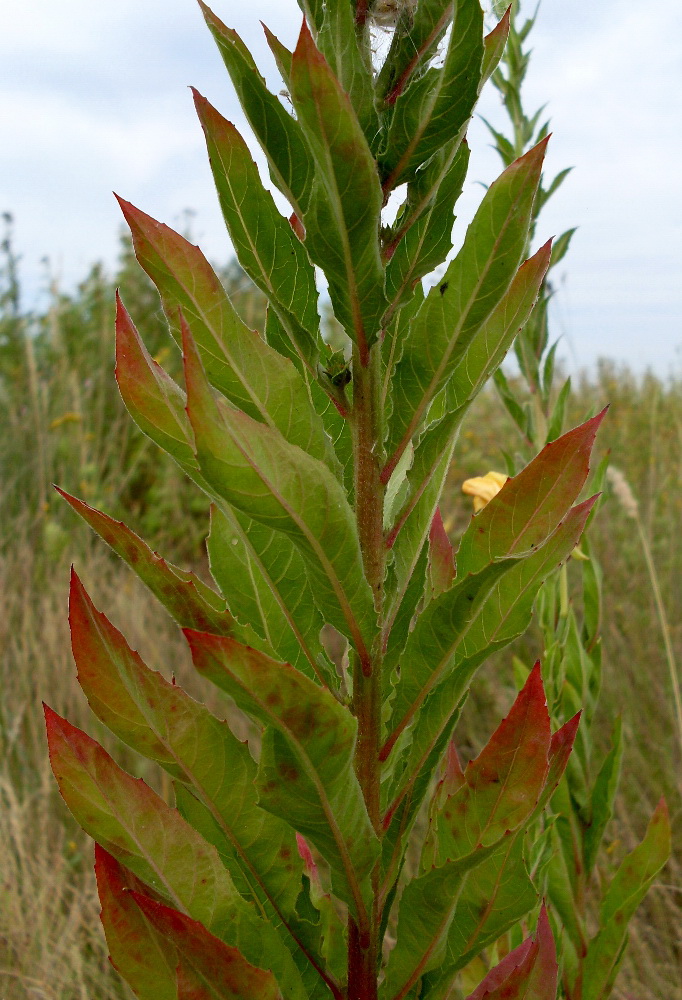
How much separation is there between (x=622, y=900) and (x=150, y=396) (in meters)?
0.86

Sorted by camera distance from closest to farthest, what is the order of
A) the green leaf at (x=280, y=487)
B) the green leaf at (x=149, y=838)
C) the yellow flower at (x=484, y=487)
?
the green leaf at (x=280, y=487)
the green leaf at (x=149, y=838)
the yellow flower at (x=484, y=487)

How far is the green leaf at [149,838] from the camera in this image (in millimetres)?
619

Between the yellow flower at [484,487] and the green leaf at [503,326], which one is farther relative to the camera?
the yellow flower at [484,487]

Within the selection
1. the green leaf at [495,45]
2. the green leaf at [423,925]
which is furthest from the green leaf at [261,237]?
the green leaf at [423,925]

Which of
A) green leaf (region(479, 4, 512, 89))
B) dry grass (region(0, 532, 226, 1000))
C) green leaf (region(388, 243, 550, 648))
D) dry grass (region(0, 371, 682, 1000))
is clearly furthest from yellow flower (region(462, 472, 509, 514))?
dry grass (region(0, 532, 226, 1000))

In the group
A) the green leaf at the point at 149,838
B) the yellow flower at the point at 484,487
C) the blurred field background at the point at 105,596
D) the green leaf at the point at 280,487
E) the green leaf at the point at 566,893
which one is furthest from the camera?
the blurred field background at the point at 105,596

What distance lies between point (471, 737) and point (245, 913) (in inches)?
90.0

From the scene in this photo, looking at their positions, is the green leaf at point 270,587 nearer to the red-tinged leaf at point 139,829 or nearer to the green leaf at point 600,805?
the red-tinged leaf at point 139,829

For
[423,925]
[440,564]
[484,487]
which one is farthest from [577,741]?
[423,925]

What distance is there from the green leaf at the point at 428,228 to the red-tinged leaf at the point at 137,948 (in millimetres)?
503

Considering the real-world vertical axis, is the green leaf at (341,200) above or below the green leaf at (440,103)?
below

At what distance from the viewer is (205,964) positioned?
58cm

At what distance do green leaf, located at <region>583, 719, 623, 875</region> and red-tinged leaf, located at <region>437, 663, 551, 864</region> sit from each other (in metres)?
0.70

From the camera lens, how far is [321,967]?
703 mm
